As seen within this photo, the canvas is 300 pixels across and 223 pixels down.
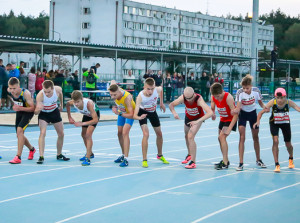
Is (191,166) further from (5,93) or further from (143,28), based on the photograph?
(143,28)

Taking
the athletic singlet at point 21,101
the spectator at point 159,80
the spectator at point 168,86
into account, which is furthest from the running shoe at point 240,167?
the spectator at point 168,86

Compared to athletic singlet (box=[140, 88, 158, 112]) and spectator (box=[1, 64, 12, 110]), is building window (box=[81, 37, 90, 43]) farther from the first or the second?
athletic singlet (box=[140, 88, 158, 112])

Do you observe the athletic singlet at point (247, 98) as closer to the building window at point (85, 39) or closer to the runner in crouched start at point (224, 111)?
the runner in crouched start at point (224, 111)

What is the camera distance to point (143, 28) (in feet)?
358

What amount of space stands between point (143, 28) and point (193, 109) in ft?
325

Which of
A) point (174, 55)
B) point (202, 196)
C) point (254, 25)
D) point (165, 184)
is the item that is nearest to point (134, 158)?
point (165, 184)

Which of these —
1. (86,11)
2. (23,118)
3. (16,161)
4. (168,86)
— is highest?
(86,11)

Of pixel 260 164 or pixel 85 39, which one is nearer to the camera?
pixel 260 164

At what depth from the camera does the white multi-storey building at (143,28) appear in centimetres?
9519

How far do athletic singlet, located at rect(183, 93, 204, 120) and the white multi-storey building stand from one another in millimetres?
72744

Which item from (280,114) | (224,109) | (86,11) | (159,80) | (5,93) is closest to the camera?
(280,114)

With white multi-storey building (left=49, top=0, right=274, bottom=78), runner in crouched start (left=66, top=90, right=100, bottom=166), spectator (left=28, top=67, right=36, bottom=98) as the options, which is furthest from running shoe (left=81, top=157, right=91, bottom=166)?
white multi-storey building (left=49, top=0, right=274, bottom=78)

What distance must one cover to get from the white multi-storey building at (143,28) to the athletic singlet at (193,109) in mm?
72744

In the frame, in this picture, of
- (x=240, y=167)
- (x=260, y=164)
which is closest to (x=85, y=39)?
(x=260, y=164)
